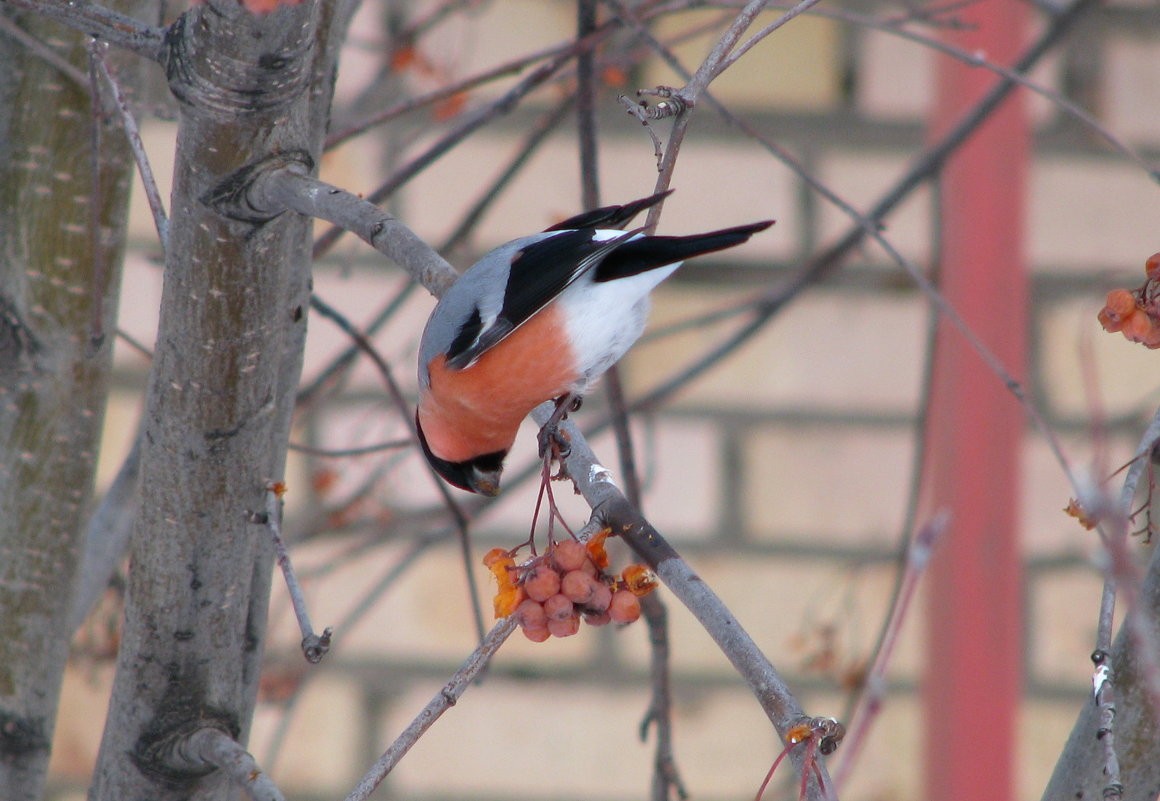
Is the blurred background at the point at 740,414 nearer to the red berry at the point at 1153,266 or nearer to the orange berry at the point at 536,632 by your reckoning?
the red berry at the point at 1153,266

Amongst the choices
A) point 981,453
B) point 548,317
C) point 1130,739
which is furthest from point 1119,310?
point 981,453

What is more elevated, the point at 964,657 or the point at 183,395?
the point at 964,657

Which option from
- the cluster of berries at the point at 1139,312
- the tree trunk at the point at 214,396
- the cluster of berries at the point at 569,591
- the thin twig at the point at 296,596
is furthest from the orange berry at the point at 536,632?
the cluster of berries at the point at 1139,312

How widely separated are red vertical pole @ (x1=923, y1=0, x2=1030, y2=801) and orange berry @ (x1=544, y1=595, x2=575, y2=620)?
133 cm

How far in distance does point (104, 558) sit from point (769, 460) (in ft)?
4.29

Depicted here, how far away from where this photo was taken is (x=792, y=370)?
2096 mm

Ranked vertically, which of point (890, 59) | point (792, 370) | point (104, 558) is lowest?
point (104, 558)

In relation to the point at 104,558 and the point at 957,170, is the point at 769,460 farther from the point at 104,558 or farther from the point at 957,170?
the point at 104,558

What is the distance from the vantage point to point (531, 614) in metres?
0.65

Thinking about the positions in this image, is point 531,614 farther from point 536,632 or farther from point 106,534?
point 106,534

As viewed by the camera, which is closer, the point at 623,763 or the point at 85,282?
the point at 85,282

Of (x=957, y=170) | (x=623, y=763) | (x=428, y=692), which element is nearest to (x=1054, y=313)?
(x=957, y=170)

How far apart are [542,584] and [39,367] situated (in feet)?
1.59

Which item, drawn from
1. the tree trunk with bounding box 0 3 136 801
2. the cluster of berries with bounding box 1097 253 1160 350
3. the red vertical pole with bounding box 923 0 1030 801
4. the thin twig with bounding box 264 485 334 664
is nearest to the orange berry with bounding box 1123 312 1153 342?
the cluster of berries with bounding box 1097 253 1160 350
